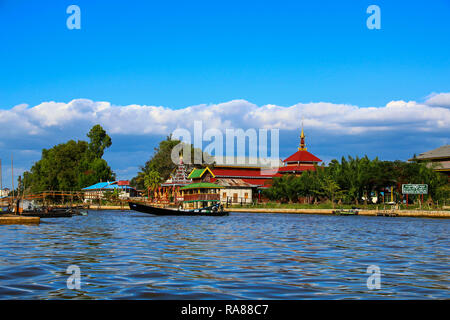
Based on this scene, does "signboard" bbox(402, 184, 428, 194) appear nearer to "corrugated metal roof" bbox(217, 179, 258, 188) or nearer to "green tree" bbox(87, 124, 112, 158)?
"corrugated metal roof" bbox(217, 179, 258, 188)

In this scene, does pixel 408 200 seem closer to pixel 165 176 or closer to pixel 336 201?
pixel 336 201

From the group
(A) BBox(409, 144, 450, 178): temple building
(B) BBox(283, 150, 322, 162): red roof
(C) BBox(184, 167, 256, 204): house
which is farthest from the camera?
(B) BBox(283, 150, 322, 162): red roof

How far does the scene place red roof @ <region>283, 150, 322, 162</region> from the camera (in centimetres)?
10150

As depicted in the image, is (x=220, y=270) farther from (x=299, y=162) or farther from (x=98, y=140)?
(x=98, y=140)

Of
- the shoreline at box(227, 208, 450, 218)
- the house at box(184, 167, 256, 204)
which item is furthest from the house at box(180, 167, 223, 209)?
the shoreline at box(227, 208, 450, 218)

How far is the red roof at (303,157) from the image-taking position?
10150 cm

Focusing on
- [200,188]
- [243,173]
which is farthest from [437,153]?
[200,188]

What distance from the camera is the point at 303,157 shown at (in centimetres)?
10219

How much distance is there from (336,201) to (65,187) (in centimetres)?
6684

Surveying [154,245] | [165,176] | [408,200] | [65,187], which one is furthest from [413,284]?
[65,187]

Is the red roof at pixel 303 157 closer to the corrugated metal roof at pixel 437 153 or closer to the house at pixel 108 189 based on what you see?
the corrugated metal roof at pixel 437 153
